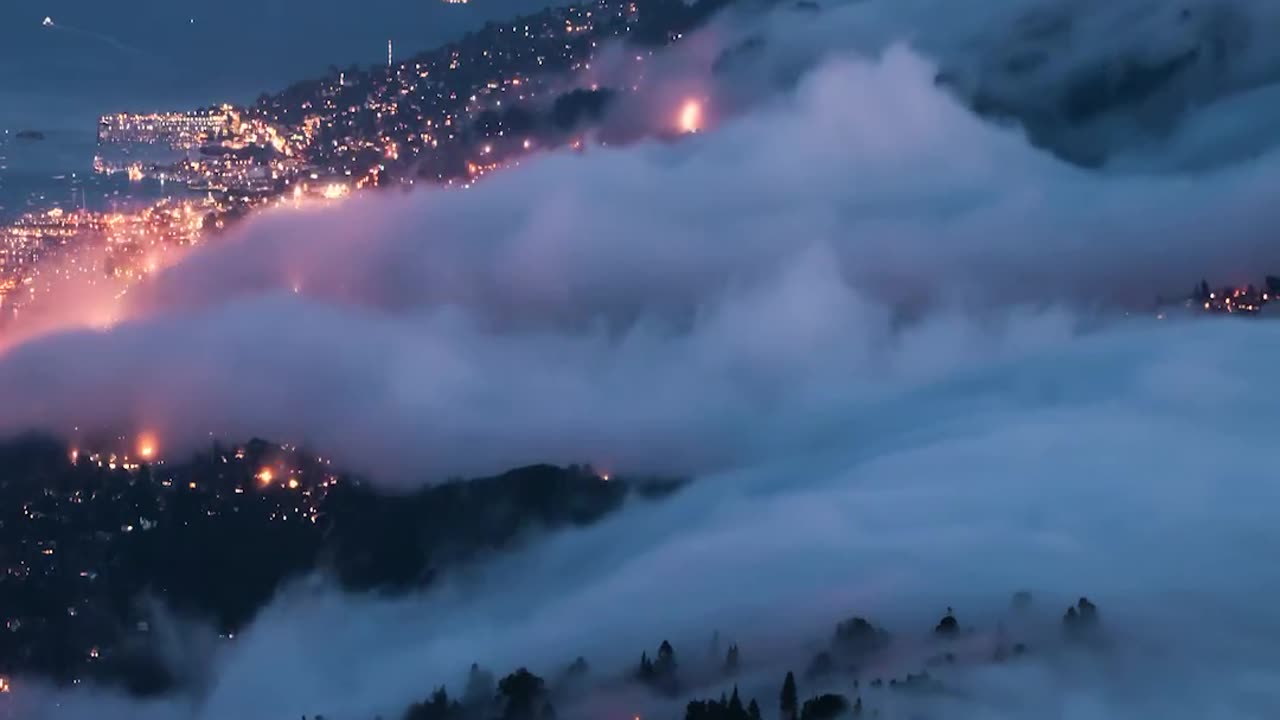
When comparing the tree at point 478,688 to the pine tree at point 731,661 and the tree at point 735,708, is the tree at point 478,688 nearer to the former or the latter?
the pine tree at point 731,661

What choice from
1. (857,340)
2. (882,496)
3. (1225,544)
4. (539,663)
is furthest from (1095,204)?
(539,663)

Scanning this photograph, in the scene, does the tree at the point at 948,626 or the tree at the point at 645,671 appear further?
the tree at the point at 645,671

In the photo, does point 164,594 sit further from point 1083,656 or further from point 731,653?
point 1083,656

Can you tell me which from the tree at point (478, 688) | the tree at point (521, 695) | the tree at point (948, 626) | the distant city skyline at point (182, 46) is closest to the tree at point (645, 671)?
the tree at point (521, 695)

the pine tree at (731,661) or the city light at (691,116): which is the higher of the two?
the city light at (691,116)

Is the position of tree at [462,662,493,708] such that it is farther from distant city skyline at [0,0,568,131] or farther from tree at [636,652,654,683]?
distant city skyline at [0,0,568,131]
